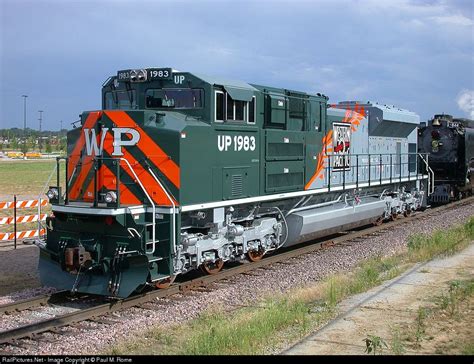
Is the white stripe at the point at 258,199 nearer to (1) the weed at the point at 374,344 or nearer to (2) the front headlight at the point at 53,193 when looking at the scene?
(2) the front headlight at the point at 53,193

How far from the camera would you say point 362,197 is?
52.4 ft

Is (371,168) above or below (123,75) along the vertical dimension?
below

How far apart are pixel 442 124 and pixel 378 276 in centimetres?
1627

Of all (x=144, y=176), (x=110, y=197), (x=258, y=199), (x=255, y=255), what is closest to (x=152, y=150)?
(x=144, y=176)

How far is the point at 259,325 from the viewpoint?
20.9 ft

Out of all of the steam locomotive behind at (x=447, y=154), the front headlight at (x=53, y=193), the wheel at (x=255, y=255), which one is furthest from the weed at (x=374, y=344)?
the steam locomotive behind at (x=447, y=154)

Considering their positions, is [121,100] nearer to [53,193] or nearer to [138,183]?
[138,183]

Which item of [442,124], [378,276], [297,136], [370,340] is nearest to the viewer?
[370,340]

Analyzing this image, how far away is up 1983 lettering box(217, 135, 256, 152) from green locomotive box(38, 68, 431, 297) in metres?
0.03

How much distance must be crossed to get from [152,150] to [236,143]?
1.90m

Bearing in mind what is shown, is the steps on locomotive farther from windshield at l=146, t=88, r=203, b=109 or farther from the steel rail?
windshield at l=146, t=88, r=203, b=109

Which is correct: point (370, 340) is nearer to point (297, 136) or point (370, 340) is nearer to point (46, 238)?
point (46, 238)

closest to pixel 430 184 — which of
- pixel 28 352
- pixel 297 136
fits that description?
pixel 297 136

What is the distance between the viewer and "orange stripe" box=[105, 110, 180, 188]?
8.55 meters
